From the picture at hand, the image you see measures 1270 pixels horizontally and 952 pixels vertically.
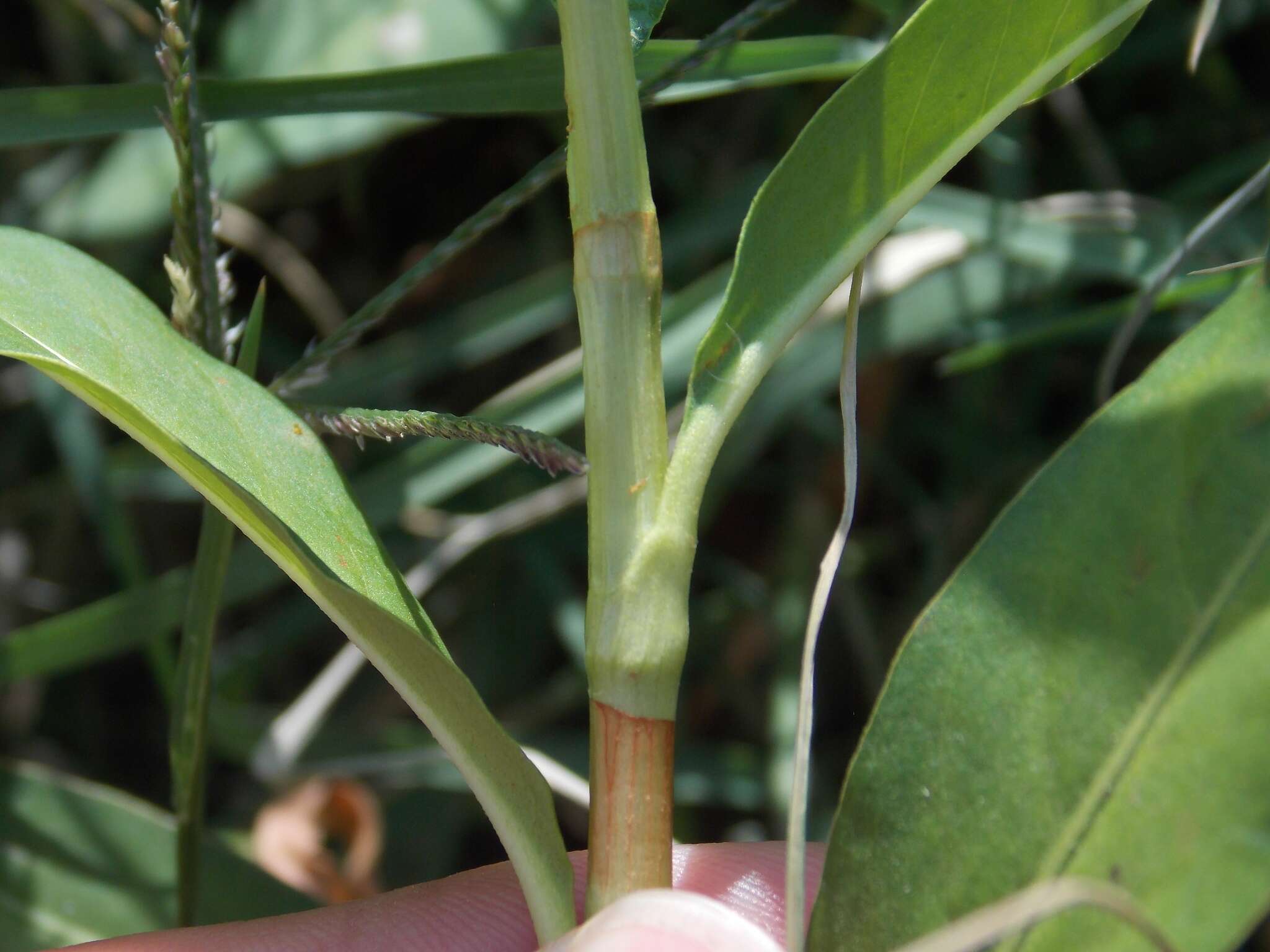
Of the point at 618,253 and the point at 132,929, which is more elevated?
the point at 618,253

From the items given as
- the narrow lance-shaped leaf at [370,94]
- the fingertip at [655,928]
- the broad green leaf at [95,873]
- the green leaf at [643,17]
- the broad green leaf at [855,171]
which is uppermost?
the narrow lance-shaped leaf at [370,94]

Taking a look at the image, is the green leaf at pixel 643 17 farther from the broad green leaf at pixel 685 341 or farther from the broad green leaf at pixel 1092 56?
the broad green leaf at pixel 685 341

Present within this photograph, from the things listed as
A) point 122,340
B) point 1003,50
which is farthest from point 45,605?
point 1003,50

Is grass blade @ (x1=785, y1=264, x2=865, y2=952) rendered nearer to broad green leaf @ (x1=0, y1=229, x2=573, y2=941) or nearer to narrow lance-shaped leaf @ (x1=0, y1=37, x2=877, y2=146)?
broad green leaf @ (x1=0, y1=229, x2=573, y2=941)

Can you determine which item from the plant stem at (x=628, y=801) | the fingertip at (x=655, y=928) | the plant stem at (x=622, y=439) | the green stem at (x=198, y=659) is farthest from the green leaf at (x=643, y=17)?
the fingertip at (x=655, y=928)

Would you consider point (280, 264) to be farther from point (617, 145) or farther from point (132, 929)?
point (617, 145)
